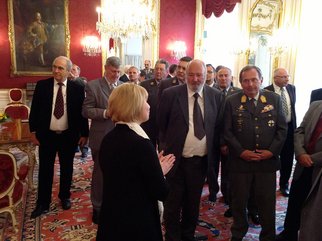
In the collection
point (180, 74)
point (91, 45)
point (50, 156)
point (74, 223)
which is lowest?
point (74, 223)

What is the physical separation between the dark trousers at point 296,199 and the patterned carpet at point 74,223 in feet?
1.34

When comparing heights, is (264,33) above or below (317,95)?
above

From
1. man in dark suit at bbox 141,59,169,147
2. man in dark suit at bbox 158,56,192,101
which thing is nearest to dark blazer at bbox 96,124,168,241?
man in dark suit at bbox 158,56,192,101

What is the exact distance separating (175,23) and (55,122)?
24.0 ft

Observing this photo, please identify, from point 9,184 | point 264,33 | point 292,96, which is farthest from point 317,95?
point 264,33

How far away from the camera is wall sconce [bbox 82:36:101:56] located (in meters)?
8.71

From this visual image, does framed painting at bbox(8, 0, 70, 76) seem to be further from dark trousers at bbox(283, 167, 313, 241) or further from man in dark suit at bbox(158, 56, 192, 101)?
dark trousers at bbox(283, 167, 313, 241)

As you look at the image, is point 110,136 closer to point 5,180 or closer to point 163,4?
point 5,180

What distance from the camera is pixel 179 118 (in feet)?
8.63

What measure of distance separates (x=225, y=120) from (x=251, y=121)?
0.23 metres

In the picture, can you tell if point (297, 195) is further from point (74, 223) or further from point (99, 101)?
point (74, 223)

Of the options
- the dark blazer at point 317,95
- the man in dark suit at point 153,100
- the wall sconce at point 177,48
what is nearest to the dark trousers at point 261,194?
the dark blazer at point 317,95

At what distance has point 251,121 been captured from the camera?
8.50 feet

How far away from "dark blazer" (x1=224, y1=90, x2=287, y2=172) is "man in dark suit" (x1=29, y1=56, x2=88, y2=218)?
1.72 m
